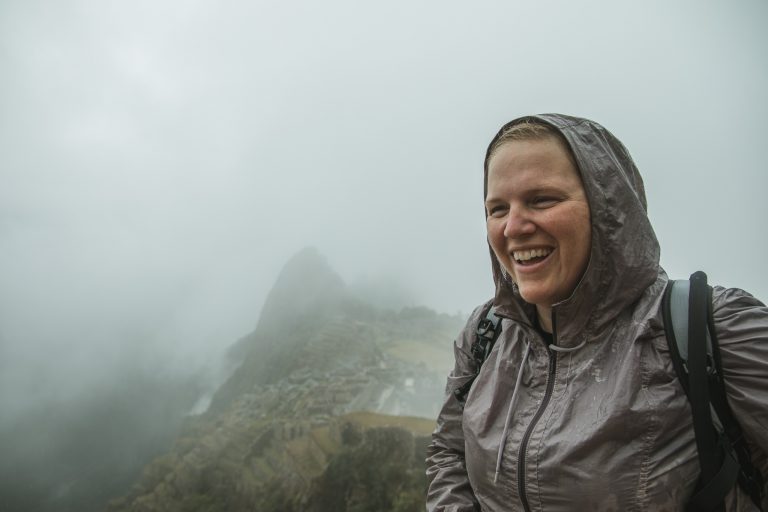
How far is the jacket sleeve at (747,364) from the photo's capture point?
1.27 metres

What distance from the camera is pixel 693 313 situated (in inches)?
55.9

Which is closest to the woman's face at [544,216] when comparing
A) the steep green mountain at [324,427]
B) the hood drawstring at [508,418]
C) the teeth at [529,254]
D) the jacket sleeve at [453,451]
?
the teeth at [529,254]

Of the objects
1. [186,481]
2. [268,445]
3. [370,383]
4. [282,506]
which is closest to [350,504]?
[282,506]

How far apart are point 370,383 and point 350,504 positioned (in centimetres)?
2175

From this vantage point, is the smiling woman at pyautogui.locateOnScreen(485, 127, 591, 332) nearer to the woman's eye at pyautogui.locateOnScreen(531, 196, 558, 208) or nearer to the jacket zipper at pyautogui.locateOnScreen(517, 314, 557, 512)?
the woman's eye at pyautogui.locateOnScreen(531, 196, 558, 208)

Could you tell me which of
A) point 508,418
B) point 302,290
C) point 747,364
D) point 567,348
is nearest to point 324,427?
point 508,418

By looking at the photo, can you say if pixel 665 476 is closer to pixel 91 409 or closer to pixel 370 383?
pixel 370 383

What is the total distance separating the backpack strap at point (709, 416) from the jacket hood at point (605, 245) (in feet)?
0.88

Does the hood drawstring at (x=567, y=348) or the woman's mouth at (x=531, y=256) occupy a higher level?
the woman's mouth at (x=531, y=256)

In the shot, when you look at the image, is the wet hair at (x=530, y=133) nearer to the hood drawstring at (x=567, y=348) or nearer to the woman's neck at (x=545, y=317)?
the woman's neck at (x=545, y=317)

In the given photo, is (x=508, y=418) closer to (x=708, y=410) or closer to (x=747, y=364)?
(x=708, y=410)

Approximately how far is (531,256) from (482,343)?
2.48ft

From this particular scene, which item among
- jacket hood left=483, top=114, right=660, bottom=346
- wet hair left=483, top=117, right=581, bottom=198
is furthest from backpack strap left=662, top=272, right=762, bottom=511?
wet hair left=483, top=117, right=581, bottom=198

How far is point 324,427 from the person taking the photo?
25.2 m
